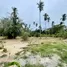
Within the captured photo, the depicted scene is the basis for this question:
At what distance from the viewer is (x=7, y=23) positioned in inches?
1758

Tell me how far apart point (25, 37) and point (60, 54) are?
19.4 metres

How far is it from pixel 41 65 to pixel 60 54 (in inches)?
120

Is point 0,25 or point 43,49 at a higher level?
point 0,25

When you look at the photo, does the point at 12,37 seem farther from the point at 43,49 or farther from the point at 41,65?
the point at 41,65

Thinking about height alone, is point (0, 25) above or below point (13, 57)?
above

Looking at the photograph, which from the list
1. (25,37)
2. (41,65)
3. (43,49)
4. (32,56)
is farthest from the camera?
(25,37)

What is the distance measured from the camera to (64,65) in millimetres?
A: 18875

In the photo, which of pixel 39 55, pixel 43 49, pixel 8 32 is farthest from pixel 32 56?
pixel 8 32

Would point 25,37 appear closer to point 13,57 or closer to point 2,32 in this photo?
point 2,32

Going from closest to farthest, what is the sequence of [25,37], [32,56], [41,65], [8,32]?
[41,65], [32,56], [25,37], [8,32]

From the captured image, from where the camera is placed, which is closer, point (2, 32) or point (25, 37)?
point (25, 37)

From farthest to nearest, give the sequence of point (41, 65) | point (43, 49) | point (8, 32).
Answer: point (8, 32), point (43, 49), point (41, 65)

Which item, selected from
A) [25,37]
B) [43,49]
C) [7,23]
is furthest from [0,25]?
[43,49]

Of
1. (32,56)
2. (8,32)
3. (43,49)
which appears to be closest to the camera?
(32,56)
